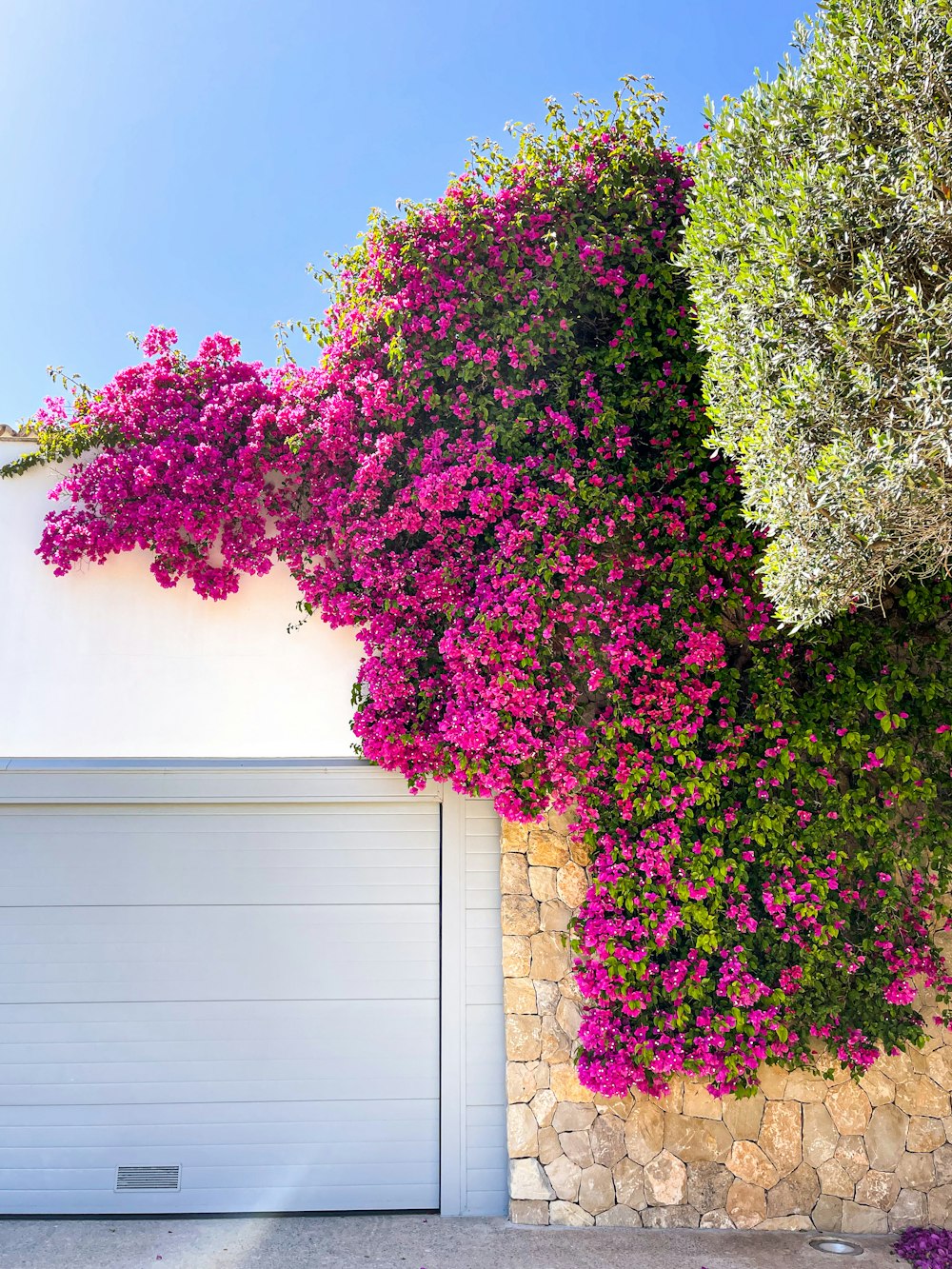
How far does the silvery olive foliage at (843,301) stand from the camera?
3539 mm

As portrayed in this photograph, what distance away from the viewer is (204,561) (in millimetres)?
5914

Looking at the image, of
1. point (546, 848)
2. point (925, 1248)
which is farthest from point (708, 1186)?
point (546, 848)

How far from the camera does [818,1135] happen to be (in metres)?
5.14

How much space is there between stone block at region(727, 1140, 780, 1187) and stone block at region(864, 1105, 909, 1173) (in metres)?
0.59

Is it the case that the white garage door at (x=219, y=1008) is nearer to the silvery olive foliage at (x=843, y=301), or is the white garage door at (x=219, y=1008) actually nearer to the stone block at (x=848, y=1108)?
the stone block at (x=848, y=1108)

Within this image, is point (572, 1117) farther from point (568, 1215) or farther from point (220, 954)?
point (220, 954)

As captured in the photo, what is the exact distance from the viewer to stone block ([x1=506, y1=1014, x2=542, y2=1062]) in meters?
5.29

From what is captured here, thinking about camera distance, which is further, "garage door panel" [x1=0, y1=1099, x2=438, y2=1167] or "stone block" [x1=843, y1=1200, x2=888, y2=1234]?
"garage door panel" [x1=0, y1=1099, x2=438, y2=1167]

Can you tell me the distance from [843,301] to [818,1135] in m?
4.58

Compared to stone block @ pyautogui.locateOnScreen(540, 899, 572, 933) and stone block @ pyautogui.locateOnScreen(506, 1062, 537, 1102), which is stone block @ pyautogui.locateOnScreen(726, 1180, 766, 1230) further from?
stone block @ pyautogui.locateOnScreen(540, 899, 572, 933)

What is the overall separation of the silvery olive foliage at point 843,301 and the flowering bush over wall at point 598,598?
1096 mm

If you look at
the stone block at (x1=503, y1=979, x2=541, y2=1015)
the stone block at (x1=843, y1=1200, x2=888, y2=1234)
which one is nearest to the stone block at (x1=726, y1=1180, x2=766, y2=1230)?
the stone block at (x1=843, y1=1200, x2=888, y2=1234)

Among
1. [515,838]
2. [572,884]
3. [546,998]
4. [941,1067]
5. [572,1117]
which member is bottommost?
[572,1117]

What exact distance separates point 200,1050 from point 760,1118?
339cm
